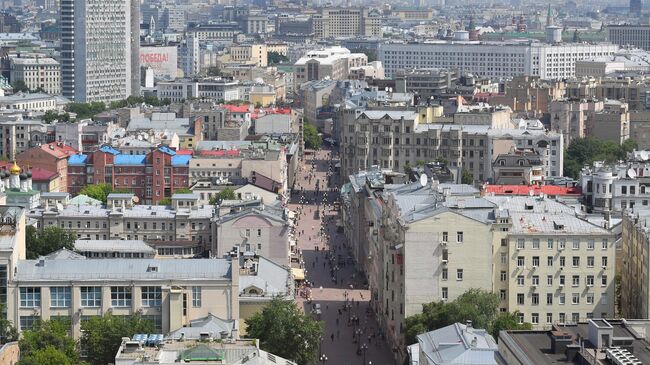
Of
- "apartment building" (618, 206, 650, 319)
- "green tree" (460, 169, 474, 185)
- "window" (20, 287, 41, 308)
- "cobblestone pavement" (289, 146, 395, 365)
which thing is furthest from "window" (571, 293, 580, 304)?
"green tree" (460, 169, 474, 185)

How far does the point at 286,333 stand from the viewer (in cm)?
5612

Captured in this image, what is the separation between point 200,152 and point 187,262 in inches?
2034

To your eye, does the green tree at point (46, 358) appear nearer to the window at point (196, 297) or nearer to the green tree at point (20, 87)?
the window at point (196, 297)

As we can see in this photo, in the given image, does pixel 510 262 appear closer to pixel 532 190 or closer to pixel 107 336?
pixel 107 336

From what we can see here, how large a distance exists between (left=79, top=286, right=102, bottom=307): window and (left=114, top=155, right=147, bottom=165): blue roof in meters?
48.2

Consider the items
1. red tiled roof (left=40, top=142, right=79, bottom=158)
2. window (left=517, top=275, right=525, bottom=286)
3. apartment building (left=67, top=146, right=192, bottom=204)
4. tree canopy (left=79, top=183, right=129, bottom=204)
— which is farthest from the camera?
red tiled roof (left=40, top=142, right=79, bottom=158)

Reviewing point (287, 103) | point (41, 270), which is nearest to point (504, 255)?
point (41, 270)

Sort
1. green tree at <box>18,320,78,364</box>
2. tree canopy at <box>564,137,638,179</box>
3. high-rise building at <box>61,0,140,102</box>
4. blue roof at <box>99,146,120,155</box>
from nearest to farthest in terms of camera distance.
Answer: 1. green tree at <box>18,320,78,364</box>
2. blue roof at <box>99,146,120,155</box>
3. tree canopy at <box>564,137,638,179</box>
4. high-rise building at <box>61,0,140,102</box>

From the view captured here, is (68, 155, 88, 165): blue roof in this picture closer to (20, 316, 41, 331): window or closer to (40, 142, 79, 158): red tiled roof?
(40, 142, 79, 158): red tiled roof

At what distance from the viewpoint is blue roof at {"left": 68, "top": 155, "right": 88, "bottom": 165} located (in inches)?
4190

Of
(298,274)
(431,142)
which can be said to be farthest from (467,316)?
(431,142)

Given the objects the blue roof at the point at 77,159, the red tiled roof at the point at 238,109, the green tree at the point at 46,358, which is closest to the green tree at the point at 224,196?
the blue roof at the point at 77,159

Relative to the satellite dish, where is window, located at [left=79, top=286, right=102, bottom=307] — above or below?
below

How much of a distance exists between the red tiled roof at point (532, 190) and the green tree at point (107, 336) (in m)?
30.0
